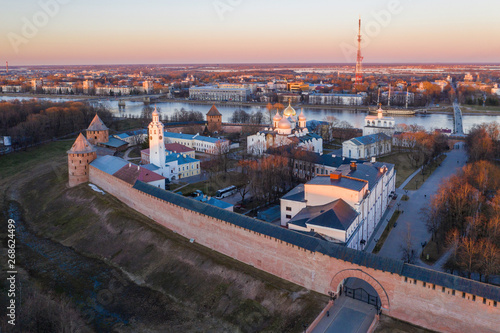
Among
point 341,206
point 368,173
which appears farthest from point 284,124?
point 341,206

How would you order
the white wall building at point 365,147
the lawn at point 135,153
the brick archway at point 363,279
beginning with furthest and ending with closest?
the lawn at point 135,153, the white wall building at point 365,147, the brick archway at point 363,279

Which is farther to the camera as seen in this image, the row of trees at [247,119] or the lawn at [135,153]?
the row of trees at [247,119]

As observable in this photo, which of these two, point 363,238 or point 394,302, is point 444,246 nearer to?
point 363,238

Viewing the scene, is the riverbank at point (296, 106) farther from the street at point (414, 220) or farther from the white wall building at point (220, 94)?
the street at point (414, 220)

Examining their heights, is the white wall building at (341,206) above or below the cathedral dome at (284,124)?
below

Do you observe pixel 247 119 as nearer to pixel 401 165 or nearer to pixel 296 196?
pixel 401 165

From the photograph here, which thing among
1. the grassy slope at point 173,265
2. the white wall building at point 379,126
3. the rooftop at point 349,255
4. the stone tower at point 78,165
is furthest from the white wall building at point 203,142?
the rooftop at point 349,255

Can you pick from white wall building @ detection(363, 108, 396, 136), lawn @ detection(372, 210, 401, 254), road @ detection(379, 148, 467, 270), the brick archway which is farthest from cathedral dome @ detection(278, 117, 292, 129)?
the brick archway
